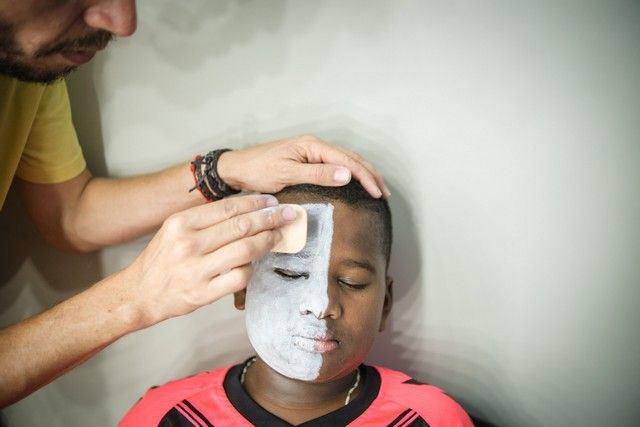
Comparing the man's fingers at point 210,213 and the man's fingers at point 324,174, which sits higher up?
the man's fingers at point 324,174

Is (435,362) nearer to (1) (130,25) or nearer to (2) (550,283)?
(2) (550,283)

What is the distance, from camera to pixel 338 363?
39.2 inches

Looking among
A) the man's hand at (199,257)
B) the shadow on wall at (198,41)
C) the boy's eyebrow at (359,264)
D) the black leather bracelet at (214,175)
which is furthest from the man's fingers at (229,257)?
the shadow on wall at (198,41)

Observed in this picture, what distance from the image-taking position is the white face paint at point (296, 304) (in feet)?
3.18

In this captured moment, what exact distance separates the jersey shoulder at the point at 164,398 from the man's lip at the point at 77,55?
707mm

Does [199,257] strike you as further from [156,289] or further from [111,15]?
[111,15]

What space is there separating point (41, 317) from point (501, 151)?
1016 mm

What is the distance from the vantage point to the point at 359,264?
1.02 m

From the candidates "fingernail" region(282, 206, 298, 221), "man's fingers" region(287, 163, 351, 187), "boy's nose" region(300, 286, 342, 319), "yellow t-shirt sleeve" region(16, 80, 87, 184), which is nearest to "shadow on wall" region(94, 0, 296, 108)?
"yellow t-shirt sleeve" region(16, 80, 87, 184)

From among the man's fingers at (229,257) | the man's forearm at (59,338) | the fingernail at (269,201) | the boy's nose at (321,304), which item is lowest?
the man's forearm at (59,338)

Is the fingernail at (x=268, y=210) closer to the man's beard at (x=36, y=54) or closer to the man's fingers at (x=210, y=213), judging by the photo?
the man's fingers at (x=210, y=213)

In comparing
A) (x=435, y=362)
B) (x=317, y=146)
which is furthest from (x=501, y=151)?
(x=435, y=362)

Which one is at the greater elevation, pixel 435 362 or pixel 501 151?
pixel 501 151

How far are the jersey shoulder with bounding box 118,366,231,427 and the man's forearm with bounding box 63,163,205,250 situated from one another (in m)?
0.39
